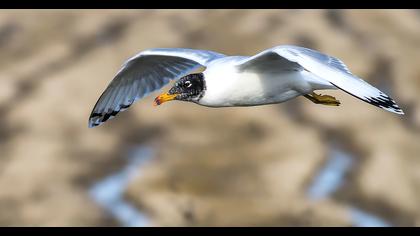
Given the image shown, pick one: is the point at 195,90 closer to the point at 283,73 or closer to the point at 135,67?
the point at 283,73

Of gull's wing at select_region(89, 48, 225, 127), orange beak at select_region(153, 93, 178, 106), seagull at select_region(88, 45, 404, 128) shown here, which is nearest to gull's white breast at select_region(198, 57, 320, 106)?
seagull at select_region(88, 45, 404, 128)

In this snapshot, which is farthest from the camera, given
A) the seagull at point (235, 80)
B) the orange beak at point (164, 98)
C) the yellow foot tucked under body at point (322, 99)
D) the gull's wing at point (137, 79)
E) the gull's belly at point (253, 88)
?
the gull's wing at point (137, 79)

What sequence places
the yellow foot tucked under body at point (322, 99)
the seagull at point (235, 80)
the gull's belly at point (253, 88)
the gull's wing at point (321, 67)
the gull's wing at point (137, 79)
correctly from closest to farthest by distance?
the gull's wing at point (321, 67) → the seagull at point (235, 80) → the gull's belly at point (253, 88) → the yellow foot tucked under body at point (322, 99) → the gull's wing at point (137, 79)

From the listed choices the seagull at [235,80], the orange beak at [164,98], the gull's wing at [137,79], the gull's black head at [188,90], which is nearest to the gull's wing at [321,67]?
the seagull at [235,80]

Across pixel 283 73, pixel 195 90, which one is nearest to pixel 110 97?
pixel 195 90

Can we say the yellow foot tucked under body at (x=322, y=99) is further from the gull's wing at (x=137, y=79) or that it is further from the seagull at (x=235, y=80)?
the gull's wing at (x=137, y=79)

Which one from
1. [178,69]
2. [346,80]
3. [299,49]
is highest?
[178,69]

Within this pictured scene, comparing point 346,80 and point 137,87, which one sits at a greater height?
point 137,87
